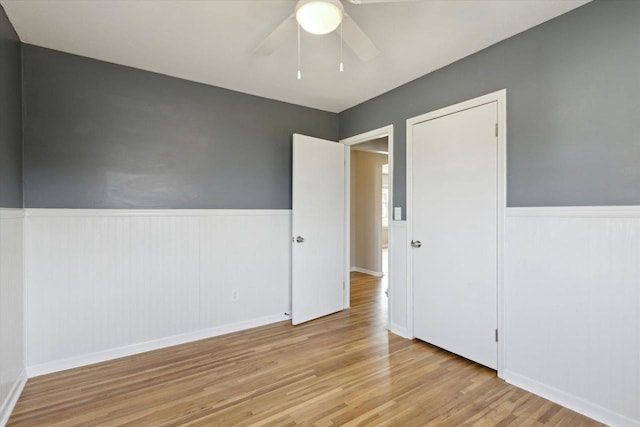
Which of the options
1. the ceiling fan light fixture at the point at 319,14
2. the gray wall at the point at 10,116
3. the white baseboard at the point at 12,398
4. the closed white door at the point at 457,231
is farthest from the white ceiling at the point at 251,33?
the white baseboard at the point at 12,398

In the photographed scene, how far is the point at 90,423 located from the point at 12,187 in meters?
1.61

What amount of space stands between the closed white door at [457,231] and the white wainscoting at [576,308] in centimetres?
17

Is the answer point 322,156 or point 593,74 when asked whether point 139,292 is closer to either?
point 322,156

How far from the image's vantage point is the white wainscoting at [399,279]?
310 cm

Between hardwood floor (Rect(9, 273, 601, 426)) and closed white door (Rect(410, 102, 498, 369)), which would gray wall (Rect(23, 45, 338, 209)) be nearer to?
hardwood floor (Rect(9, 273, 601, 426))

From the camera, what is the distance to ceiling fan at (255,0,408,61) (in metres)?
1.54

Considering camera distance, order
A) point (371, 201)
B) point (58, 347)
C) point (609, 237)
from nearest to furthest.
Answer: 1. point (609, 237)
2. point (58, 347)
3. point (371, 201)

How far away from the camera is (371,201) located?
608 cm

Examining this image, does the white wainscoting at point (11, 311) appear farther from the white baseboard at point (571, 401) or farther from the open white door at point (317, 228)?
the white baseboard at point (571, 401)

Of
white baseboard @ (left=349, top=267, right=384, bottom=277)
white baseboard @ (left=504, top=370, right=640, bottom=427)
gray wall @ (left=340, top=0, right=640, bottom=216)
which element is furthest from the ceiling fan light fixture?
white baseboard @ (left=349, top=267, right=384, bottom=277)

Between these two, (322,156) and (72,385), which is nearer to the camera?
(72,385)

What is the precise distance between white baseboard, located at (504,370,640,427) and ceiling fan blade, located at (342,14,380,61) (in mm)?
2431

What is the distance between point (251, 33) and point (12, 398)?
288cm

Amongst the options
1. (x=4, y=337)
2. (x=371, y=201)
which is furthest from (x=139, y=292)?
(x=371, y=201)
